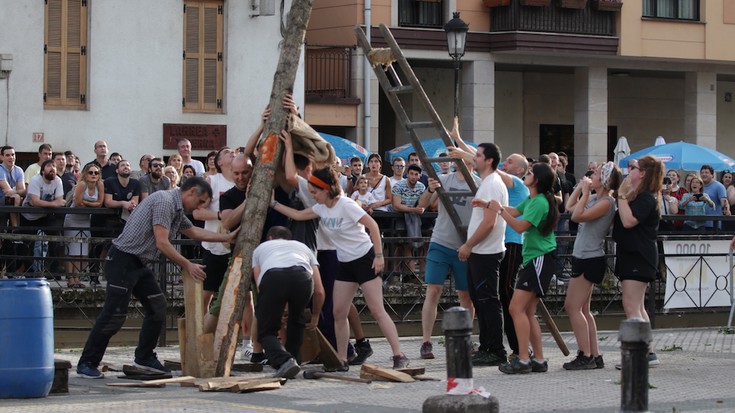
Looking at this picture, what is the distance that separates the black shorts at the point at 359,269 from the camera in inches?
484

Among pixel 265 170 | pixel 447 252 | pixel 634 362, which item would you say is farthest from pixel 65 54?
pixel 634 362

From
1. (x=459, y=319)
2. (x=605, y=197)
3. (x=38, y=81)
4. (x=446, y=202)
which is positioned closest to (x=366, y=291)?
(x=446, y=202)

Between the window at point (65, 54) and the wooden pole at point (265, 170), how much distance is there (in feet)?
48.8

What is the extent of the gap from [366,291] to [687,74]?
86.1ft

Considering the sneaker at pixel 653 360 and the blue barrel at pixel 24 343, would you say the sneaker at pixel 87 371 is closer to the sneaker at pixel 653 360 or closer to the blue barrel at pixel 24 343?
the blue barrel at pixel 24 343

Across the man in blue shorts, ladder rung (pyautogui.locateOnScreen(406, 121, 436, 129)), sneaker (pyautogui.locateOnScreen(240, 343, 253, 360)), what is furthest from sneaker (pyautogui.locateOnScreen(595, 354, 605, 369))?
sneaker (pyautogui.locateOnScreen(240, 343, 253, 360))


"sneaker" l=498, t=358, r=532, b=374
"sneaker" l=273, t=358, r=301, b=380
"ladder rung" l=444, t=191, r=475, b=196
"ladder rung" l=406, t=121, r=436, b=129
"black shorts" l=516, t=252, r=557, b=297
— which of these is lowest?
"sneaker" l=498, t=358, r=532, b=374

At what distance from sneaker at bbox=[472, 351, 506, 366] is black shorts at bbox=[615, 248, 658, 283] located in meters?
1.41

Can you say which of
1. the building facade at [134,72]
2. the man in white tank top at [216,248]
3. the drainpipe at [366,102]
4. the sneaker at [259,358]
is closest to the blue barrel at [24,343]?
the man in white tank top at [216,248]

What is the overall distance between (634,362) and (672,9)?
28.8 m

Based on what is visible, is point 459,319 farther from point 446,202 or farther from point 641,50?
point 641,50

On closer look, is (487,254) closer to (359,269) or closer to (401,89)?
(359,269)

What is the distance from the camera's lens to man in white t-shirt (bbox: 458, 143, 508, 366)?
41.2 feet

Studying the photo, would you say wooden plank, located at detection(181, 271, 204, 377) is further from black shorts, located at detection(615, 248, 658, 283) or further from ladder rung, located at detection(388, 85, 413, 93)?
black shorts, located at detection(615, 248, 658, 283)
